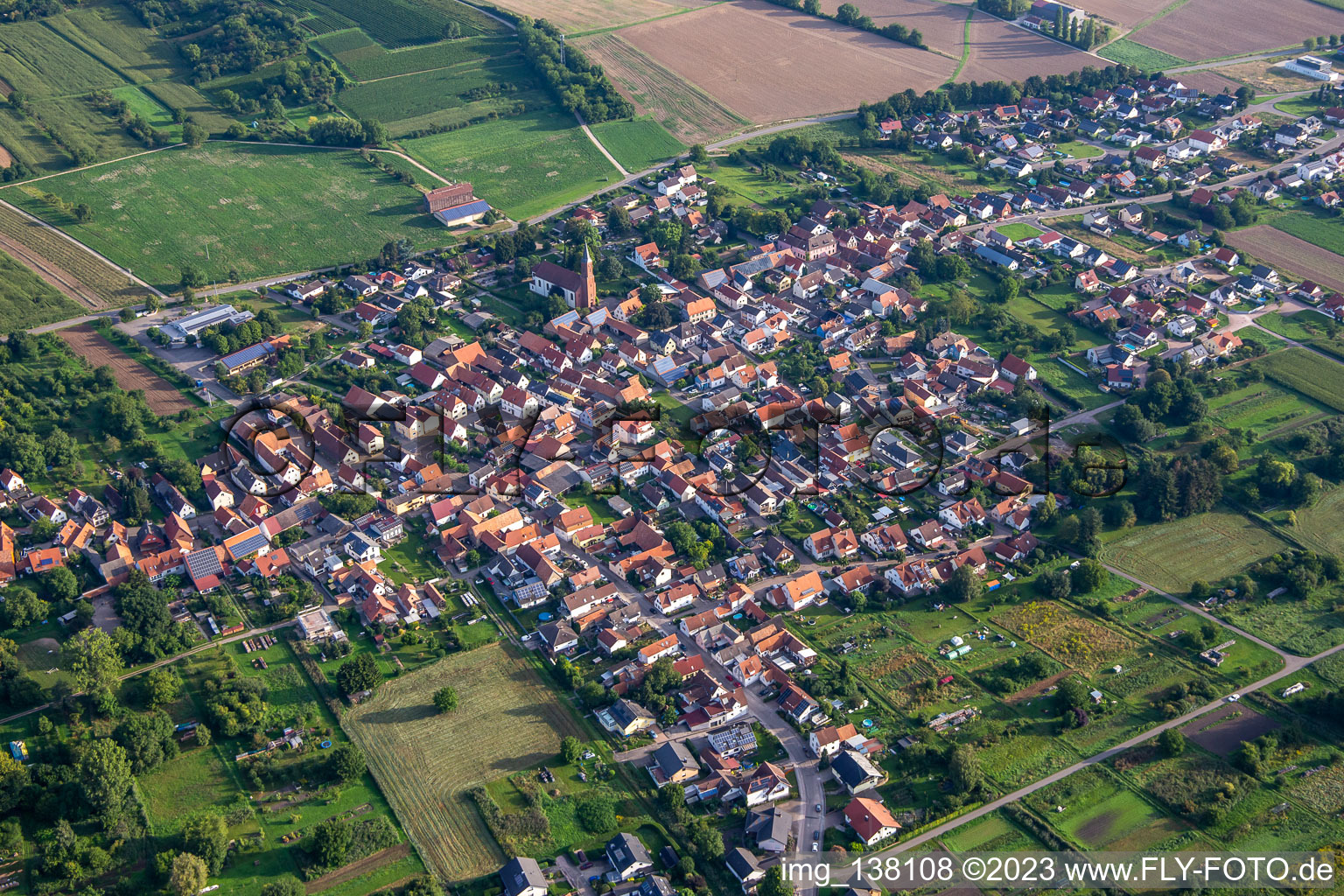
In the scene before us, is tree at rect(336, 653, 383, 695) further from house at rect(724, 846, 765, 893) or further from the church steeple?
the church steeple

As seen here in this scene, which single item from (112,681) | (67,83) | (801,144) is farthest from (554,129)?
(112,681)

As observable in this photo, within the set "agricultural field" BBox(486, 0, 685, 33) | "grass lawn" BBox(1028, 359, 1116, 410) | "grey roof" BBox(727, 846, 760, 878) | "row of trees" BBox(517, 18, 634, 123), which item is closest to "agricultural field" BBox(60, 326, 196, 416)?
"grey roof" BBox(727, 846, 760, 878)

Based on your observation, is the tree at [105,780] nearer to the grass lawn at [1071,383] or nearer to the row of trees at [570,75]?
the grass lawn at [1071,383]

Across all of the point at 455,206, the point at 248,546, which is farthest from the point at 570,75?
the point at 248,546

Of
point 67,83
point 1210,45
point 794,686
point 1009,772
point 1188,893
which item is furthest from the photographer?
point 1210,45

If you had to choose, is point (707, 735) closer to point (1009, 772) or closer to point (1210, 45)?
point (1009, 772)
